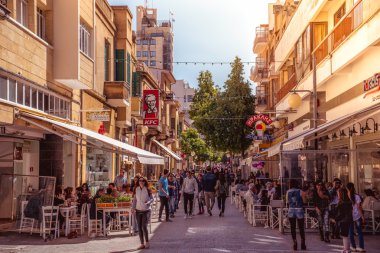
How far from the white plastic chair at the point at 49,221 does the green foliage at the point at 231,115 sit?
1444 inches

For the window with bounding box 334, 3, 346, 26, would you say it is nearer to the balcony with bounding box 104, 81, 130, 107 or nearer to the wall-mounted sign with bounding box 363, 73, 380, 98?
the wall-mounted sign with bounding box 363, 73, 380, 98

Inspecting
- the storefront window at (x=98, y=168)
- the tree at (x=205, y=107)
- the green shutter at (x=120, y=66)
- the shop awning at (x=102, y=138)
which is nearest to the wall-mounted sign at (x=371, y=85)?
the shop awning at (x=102, y=138)

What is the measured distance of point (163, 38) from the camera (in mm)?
128125

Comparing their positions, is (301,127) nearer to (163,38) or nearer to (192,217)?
(192,217)

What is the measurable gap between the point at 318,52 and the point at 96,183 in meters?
11.6

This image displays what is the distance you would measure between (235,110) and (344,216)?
40.1m

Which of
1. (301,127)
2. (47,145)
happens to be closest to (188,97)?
(301,127)

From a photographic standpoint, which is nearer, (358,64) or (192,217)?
(358,64)

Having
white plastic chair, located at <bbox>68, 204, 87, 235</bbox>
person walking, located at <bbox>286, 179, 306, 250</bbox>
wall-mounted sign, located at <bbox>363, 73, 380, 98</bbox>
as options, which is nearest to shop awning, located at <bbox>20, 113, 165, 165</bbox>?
white plastic chair, located at <bbox>68, 204, 87, 235</bbox>

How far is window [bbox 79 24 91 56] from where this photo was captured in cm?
2300

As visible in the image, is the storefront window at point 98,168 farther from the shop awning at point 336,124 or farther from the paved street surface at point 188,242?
the shop awning at point 336,124

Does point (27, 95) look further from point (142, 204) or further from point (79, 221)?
point (142, 204)

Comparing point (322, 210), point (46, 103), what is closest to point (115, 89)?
point (46, 103)

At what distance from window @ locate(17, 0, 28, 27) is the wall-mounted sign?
1067 centimetres
